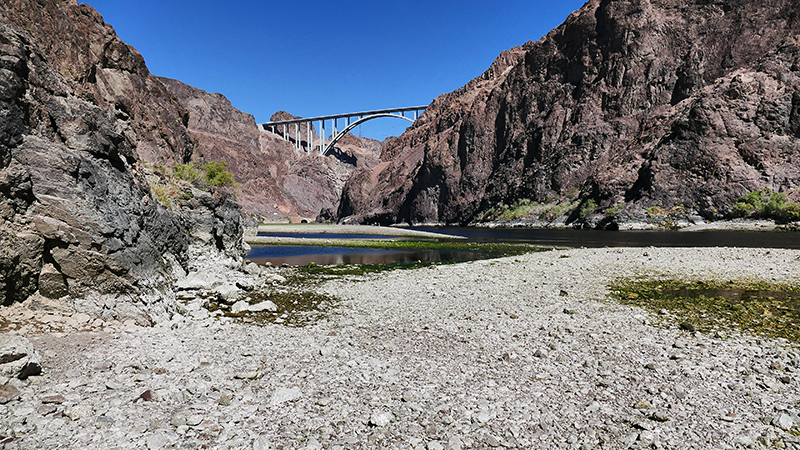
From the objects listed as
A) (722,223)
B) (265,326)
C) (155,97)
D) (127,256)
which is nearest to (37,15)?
(127,256)

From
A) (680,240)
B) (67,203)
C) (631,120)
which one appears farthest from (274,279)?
(631,120)

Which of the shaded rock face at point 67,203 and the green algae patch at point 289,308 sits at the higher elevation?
the shaded rock face at point 67,203

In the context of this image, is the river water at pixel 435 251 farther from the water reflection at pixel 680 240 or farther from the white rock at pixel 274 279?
the white rock at pixel 274 279

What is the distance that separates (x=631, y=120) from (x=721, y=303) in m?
100

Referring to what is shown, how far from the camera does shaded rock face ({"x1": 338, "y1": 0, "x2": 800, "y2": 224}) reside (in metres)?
70.3

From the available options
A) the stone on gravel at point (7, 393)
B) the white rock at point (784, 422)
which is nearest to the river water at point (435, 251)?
the stone on gravel at point (7, 393)

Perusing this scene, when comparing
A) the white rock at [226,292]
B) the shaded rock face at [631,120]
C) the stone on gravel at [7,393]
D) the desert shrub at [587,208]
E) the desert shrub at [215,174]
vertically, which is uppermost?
the shaded rock face at [631,120]

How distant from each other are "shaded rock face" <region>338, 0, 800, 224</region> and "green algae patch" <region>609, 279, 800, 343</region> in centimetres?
6733

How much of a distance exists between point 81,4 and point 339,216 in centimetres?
13441

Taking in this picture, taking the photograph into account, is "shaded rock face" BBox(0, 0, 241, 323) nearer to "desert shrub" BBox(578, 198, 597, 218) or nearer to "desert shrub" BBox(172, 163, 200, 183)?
"desert shrub" BBox(172, 163, 200, 183)

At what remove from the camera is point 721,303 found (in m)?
12.9

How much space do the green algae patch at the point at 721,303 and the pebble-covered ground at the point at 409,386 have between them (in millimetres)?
1121

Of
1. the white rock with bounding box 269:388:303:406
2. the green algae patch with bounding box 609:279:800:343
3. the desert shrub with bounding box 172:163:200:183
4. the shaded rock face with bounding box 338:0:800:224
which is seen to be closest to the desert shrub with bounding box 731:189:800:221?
the shaded rock face with bounding box 338:0:800:224

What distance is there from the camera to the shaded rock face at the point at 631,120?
7031cm
